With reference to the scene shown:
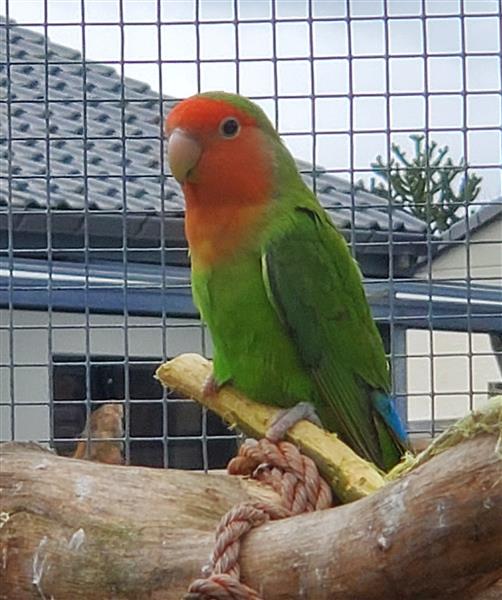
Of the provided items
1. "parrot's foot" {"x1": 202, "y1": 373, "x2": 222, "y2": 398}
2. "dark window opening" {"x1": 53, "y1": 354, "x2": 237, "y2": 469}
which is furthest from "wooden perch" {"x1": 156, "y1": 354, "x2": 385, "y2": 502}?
"dark window opening" {"x1": 53, "y1": 354, "x2": 237, "y2": 469}

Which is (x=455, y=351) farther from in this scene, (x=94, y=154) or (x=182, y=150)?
(x=182, y=150)

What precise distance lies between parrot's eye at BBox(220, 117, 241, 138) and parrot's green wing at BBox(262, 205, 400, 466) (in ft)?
0.41

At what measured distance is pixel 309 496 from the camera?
3.45 feet

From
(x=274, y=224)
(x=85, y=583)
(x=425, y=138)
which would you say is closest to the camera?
(x=85, y=583)

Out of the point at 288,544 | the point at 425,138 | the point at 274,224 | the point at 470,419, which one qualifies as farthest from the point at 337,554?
the point at 425,138

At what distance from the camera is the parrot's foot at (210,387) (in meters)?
1.40

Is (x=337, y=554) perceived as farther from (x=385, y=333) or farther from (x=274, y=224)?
(x=385, y=333)

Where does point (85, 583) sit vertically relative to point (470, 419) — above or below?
below

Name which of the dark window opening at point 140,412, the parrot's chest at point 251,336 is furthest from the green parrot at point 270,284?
the dark window opening at point 140,412

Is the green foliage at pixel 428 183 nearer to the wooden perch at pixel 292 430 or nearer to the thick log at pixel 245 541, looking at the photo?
the wooden perch at pixel 292 430

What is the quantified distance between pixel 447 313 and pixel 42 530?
1371 millimetres

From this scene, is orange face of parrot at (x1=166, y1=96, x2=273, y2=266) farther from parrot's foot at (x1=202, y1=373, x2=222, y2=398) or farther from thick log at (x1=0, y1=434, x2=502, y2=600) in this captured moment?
thick log at (x1=0, y1=434, x2=502, y2=600)

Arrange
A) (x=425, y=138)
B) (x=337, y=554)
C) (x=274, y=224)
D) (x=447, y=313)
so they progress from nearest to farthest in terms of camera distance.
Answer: (x=337, y=554) < (x=274, y=224) < (x=425, y=138) < (x=447, y=313)

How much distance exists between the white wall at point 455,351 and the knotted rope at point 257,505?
3.71 feet
